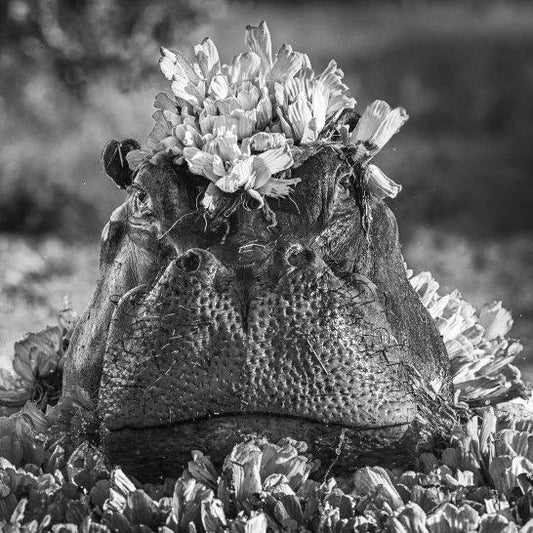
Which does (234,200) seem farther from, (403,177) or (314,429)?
(403,177)

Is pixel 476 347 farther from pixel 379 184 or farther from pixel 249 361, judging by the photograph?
pixel 249 361

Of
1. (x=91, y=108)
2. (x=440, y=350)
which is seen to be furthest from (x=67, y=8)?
(x=440, y=350)

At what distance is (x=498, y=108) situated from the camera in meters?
9.31

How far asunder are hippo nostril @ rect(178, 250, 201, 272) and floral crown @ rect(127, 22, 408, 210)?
0.48 ft

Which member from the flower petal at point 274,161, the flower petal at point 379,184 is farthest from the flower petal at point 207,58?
the flower petal at point 379,184

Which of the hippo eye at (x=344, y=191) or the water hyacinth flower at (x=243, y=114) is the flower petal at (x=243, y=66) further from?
the hippo eye at (x=344, y=191)

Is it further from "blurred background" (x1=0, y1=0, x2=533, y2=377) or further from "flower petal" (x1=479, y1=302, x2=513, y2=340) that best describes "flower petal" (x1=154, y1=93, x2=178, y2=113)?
"blurred background" (x1=0, y1=0, x2=533, y2=377)

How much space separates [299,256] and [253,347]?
23 centimetres

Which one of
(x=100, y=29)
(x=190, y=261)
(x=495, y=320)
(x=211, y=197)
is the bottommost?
(x=190, y=261)

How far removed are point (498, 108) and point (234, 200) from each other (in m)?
7.45

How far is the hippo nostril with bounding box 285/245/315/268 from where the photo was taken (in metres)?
2.19

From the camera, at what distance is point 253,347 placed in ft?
6.98

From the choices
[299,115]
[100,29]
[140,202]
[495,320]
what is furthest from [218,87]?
[100,29]

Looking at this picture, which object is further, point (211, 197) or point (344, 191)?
point (344, 191)
